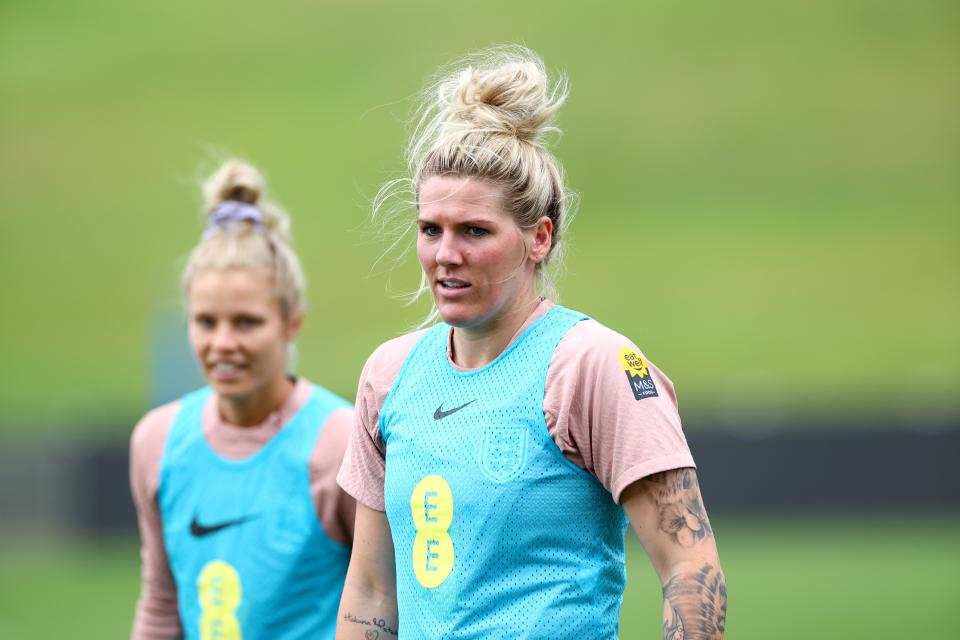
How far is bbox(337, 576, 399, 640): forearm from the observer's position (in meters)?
3.22

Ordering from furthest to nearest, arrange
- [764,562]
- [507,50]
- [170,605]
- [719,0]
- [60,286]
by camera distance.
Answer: [719,0]
[60,286]
[764,562]
[170,605]
[507,50]

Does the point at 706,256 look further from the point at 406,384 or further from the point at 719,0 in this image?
the point at 406,384

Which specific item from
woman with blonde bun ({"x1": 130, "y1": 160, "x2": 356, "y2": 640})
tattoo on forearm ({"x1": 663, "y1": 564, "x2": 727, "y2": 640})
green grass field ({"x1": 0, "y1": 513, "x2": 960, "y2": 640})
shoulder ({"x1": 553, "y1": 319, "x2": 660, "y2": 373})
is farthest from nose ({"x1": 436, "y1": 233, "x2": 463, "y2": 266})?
green grass field ({"x1": 0, "y1": 513, "x2": 960, "y2": 640})

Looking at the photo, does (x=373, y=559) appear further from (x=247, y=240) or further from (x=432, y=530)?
(x=247, y=240)

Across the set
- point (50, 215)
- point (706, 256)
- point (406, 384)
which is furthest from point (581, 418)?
point (50, 215)

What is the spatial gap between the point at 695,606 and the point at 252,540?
68.2 inches

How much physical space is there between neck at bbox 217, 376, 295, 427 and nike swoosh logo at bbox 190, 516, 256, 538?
310mm

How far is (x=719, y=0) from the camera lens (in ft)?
88.2

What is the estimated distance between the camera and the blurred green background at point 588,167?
20062mm

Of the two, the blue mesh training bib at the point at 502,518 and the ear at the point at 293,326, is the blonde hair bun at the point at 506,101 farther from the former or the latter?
the ear at the point at 293,326

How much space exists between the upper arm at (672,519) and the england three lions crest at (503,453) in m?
0.24

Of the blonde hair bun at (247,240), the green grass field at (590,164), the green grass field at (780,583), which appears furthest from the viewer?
the green grass field at (590,164)

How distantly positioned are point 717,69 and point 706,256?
15.0 feet

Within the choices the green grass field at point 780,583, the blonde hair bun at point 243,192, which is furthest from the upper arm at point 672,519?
the green grass field at point 780,583
